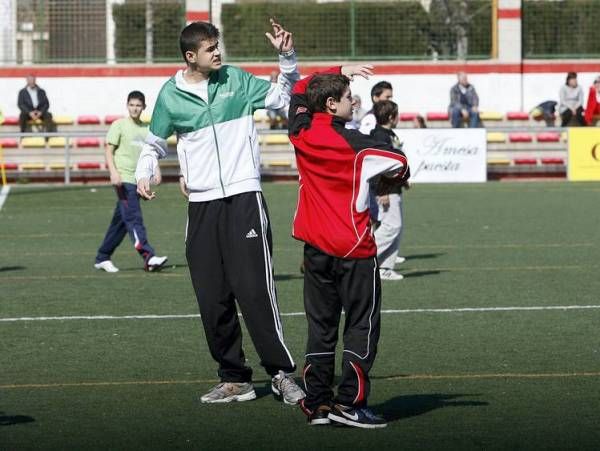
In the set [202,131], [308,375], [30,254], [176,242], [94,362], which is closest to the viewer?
[308,375]

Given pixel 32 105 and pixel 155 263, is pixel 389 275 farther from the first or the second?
pixel 32 105

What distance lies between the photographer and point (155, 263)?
14648mm

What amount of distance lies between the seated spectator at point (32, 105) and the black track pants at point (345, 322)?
26729 millimetres

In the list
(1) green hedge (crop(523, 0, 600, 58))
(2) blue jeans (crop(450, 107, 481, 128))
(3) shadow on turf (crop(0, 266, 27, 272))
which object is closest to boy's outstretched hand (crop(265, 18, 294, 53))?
(3) shadow on turf (crop(0, 266, 27, 272))

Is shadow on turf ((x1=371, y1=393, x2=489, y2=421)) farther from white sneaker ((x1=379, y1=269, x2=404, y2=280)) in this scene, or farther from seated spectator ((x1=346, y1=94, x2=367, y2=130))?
white sneaker ((x1=379, y1=269, x2=404, y2=280))

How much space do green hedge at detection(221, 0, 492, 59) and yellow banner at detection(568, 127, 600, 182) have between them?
8.37 metres

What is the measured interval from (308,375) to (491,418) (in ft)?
3.22

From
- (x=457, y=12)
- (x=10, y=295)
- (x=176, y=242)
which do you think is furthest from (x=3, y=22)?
(x=10, y=295)

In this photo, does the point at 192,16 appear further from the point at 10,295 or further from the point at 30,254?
the point at 10,295

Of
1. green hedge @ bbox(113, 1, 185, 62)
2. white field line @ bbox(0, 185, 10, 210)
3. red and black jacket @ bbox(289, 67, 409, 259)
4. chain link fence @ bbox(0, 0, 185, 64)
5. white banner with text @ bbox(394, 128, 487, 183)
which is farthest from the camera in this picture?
green hedge @ bbox(113, 1, 185, 62)

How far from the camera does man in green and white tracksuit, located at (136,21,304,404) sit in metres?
7.78

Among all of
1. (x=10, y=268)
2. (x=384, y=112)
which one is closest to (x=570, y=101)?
(x=10, y=268)

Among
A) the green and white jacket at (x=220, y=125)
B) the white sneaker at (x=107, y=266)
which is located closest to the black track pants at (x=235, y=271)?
the green and white jacket at (x=220, y=125)

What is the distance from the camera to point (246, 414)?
7633 millimetres
